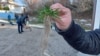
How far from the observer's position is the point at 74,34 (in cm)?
90

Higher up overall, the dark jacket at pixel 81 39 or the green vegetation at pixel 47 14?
the green vegetation at pixel 47 14

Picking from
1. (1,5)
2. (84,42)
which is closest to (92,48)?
(84,42)

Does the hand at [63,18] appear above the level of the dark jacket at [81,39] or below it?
above

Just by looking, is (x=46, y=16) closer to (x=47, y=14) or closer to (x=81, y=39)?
(x=47, y=14)

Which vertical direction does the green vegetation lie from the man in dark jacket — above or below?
above

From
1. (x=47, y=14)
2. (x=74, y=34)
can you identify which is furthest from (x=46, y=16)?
(x=74, y=34)

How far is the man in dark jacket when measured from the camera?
0.82m

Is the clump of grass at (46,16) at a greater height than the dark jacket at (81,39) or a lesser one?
greater

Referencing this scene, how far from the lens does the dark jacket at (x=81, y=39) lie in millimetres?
877

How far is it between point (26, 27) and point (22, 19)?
139 centimetres

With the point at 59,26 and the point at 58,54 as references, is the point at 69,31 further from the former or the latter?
the point at 58,54

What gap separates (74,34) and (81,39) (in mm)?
44

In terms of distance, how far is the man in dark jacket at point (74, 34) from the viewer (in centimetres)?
82

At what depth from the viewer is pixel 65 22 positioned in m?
0.82
